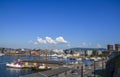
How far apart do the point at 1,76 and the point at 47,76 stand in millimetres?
52806

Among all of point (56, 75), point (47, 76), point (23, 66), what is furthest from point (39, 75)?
point (23, 66)

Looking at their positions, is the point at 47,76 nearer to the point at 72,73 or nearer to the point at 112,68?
the point at 112,68

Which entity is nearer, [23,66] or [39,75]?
[39,75]

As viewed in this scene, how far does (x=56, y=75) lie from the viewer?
4672 centimetres

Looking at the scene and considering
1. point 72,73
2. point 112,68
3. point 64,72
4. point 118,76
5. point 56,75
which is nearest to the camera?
point 118,76

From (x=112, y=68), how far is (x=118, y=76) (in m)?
7.90

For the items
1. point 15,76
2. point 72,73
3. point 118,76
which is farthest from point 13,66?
point 118,76

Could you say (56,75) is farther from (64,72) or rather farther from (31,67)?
(31,67)

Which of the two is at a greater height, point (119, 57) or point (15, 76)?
point (119, 57)

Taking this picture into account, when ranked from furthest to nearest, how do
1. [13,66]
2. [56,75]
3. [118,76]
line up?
[13,66] < [56,75] < [118,76]

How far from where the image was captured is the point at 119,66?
1387 inches

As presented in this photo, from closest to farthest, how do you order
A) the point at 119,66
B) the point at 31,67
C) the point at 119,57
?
the point at 119,66 < the point at 119,57 < the point at 31,67

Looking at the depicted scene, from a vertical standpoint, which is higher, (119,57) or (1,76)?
(119,57)

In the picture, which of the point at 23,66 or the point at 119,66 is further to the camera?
the point at 23,66
